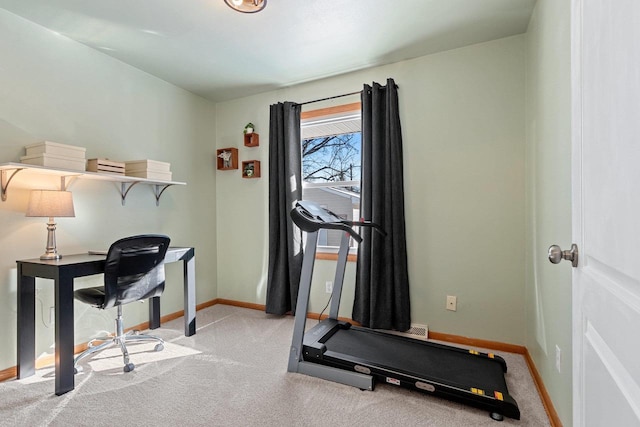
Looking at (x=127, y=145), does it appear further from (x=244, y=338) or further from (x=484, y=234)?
(x=484, y=234)

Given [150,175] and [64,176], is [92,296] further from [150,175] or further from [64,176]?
[150,175]

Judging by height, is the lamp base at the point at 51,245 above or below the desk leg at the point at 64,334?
above

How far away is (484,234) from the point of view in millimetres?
2648

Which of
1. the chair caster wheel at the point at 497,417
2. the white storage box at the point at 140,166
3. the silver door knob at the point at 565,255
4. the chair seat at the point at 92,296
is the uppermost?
the white storage box at the point at 140,166

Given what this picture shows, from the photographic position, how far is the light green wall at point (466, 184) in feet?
8.39

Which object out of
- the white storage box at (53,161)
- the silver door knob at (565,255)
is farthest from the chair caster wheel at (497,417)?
the white storage box at (53,161)

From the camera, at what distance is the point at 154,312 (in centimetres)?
311

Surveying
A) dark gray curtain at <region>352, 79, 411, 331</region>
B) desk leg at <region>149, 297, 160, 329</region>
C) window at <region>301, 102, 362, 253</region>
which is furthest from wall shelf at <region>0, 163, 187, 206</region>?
dark gray curtain at <region>352, 79, 411, 331</region>

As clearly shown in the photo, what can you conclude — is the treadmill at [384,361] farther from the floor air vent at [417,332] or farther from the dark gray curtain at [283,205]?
the dark gray curtain at [283,205]

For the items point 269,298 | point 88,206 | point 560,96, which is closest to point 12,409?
point 88,206

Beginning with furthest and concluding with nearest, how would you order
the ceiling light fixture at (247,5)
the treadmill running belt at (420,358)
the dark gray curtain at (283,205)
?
the dark gray curtain at (283,205), the ceiling light fixture at (247,5), the treadmill running belt at (420,358)

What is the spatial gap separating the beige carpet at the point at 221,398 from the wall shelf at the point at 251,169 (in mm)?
1933

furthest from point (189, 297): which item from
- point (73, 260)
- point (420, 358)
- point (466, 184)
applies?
point (466, 184)

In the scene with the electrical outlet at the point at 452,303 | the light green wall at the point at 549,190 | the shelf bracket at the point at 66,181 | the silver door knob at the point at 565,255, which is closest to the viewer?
the silver door knob at the point at 565,255
